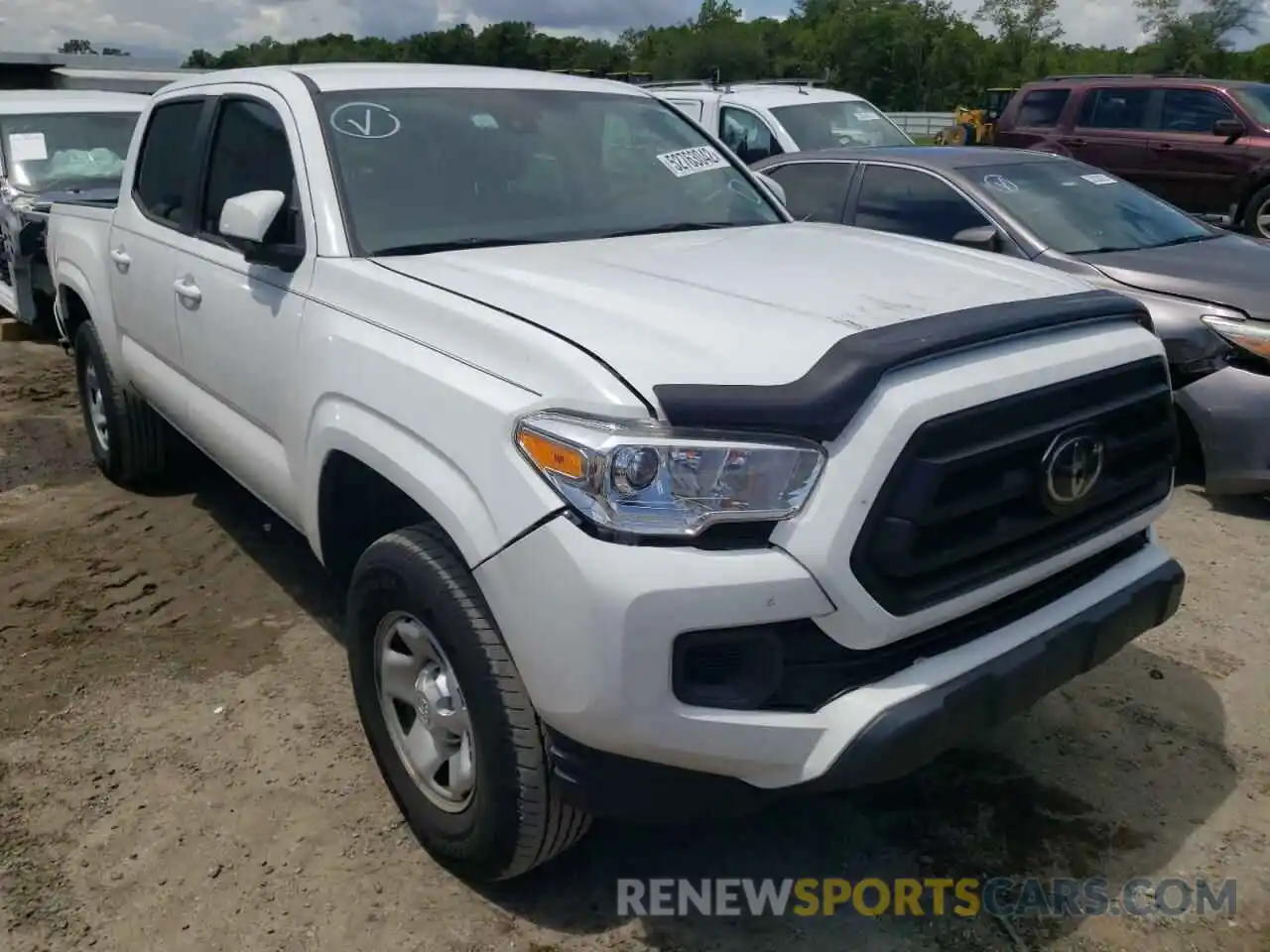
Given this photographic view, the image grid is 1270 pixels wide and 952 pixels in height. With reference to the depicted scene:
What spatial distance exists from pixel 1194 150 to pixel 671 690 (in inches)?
462

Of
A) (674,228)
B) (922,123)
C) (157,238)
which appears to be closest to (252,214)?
(674,228)

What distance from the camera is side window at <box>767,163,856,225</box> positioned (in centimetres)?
659

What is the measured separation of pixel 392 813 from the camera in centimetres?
300

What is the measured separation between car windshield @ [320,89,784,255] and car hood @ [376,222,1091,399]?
0.16 metres

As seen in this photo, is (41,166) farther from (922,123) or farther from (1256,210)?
(922,123)

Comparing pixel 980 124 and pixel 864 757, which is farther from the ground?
pixel 864 757

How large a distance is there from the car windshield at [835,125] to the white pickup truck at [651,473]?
7287mm

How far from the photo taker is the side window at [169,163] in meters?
4.18

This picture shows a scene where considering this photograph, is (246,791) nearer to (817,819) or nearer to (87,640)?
(87,640)

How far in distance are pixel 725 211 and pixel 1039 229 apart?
2625mm

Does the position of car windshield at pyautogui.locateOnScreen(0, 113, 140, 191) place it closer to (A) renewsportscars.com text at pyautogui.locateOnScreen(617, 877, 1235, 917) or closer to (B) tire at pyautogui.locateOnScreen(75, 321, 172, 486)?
(B) tire at pyautogui.locateOnScreen(75, 321, 172, 486)

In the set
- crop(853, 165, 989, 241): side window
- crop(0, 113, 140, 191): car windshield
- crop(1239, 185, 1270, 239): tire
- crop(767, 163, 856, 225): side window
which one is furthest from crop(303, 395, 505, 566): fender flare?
crop(1239, 185, 1270, 239): tire

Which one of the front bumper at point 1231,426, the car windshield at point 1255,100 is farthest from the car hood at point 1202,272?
the car windshield at point 1255,100

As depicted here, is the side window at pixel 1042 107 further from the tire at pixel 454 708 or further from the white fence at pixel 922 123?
the white fence at pixel 922 123
